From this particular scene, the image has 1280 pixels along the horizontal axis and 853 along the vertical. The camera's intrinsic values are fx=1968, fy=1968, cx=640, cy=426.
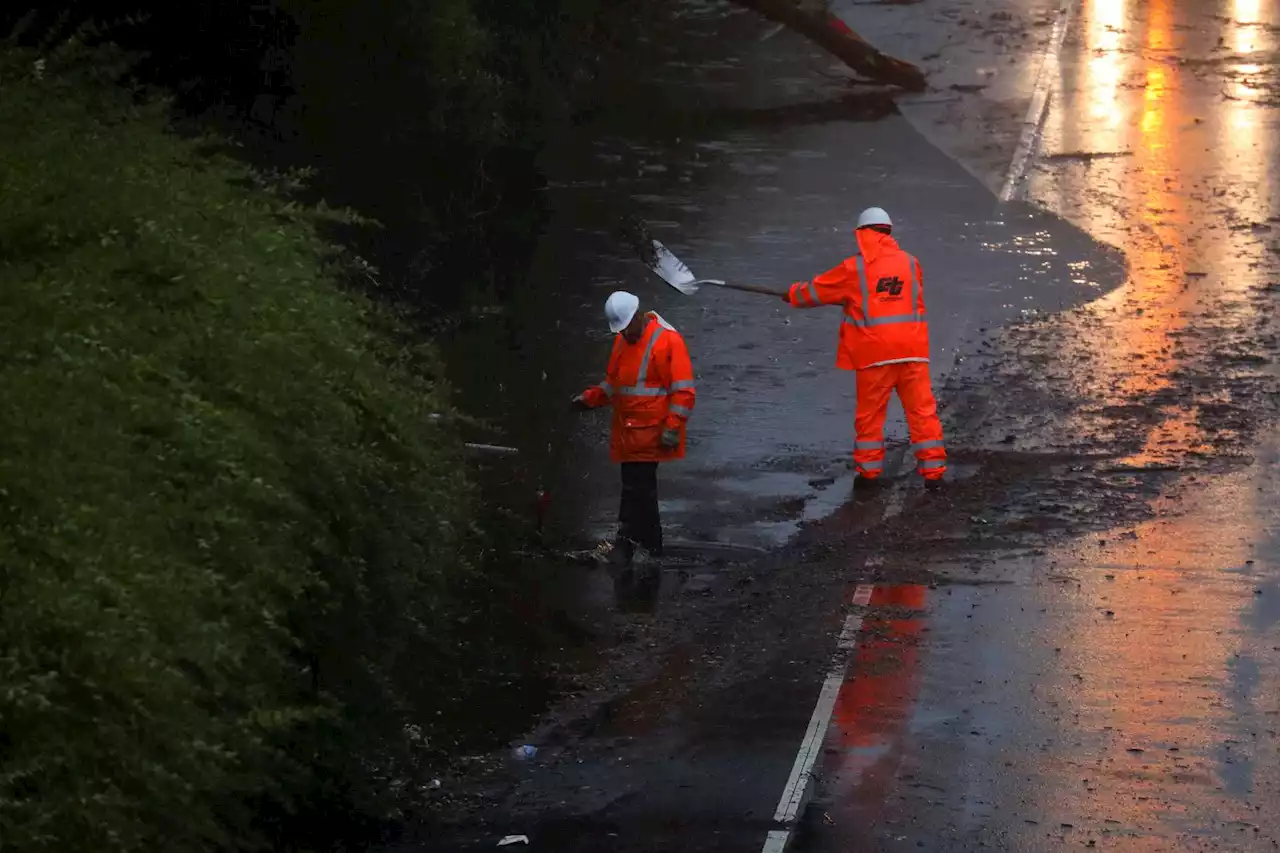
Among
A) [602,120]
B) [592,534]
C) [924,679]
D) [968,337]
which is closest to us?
[924,679]

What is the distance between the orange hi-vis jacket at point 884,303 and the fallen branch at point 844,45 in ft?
39.3

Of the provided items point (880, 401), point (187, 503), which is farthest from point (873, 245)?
point (187, 503)

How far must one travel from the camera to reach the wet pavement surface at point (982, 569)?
8062mm

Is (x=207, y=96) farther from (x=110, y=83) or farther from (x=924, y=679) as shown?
(x=924, y=679)

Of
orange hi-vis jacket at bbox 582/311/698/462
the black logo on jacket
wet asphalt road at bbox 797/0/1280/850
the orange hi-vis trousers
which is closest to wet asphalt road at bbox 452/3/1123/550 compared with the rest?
the orange hi-vis trousers

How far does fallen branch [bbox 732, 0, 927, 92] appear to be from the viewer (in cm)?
2409

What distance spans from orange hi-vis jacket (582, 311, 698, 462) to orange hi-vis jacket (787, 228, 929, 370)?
4.82 ft

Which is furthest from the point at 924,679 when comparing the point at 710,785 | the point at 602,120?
the point at 602,120

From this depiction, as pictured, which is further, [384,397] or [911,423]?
[911,423]

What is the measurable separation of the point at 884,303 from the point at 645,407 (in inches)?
73.2

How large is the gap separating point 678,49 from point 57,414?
20.3m

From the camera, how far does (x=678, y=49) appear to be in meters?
26.0

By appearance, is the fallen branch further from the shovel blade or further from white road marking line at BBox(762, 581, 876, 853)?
white road marking line at BBox(762, 581, 876, 853)

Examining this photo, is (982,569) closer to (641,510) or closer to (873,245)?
(641,510)
